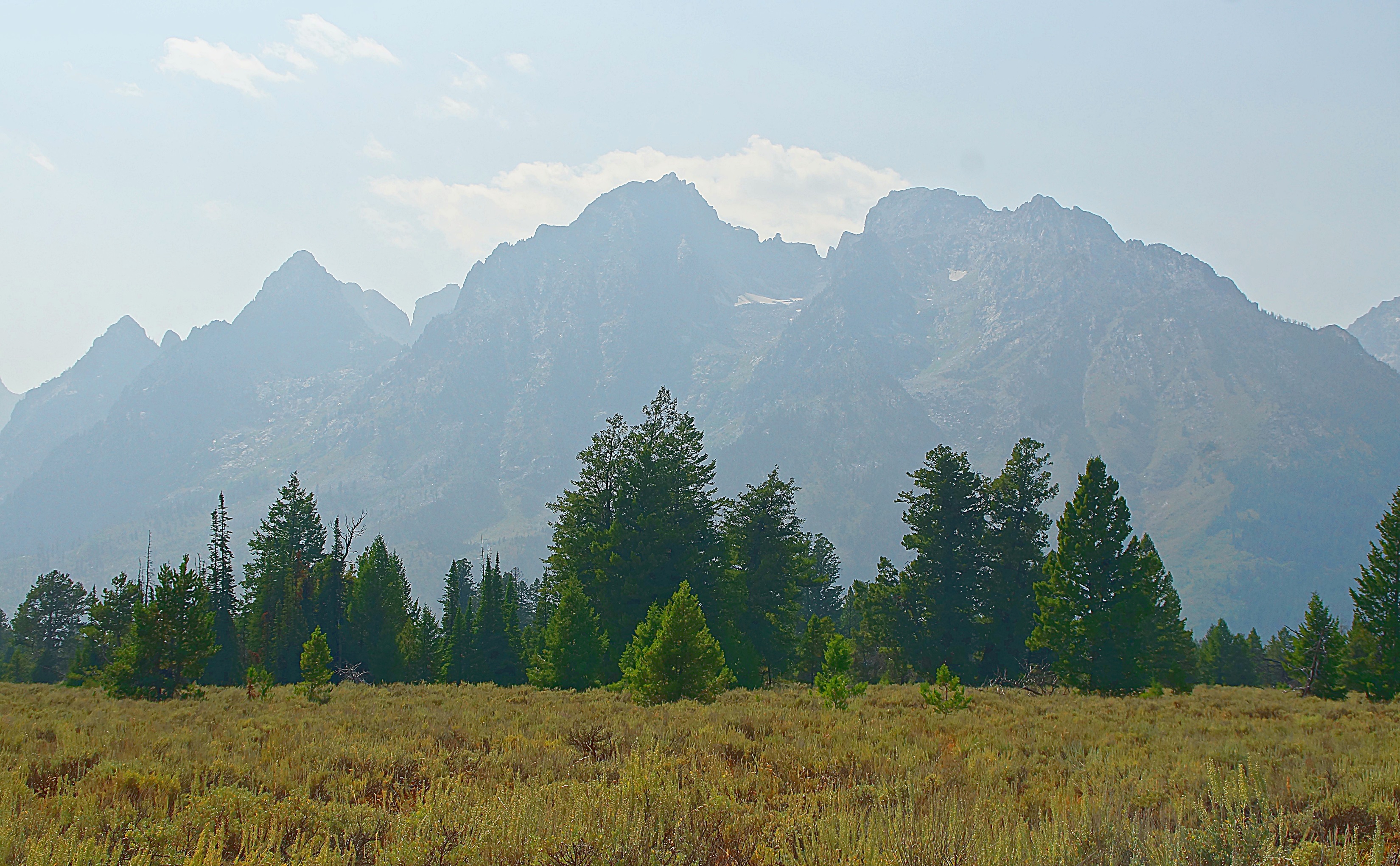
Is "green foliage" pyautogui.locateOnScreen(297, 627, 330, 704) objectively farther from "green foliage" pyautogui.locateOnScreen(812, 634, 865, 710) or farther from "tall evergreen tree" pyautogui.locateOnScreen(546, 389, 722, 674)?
"green foliage" pyautogui.locateOnScreen(812, 634, 865, 710)

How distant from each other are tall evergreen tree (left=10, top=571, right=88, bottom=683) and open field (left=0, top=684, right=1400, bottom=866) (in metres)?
70.9

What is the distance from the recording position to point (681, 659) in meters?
20.4

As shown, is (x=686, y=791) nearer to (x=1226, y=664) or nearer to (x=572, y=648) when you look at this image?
(x=572, y=648)

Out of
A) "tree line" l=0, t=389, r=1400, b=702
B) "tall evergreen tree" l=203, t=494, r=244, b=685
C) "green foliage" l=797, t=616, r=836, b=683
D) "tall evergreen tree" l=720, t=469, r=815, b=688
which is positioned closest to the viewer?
"tree line" l=0, t=389, r=1400, b=702

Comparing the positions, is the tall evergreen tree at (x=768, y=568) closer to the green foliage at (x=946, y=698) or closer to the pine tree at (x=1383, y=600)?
the green foliage at (x=946, y=698)

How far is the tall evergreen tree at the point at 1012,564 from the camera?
3875 centimetres

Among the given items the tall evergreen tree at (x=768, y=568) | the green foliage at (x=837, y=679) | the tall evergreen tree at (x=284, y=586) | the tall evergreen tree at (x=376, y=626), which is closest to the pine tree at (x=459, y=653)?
the tall evergreen tree at (x=376, y=626)

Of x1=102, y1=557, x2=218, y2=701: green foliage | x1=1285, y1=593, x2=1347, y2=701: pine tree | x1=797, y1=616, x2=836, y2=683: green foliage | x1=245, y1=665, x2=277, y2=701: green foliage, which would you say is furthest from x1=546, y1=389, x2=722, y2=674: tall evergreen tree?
x1=1285, y1=593, x2=1347, y2=701: pine tree

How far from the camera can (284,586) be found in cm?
4631

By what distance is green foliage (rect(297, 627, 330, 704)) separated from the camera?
23312 mm

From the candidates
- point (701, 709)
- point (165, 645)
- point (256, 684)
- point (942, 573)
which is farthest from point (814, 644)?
point (165, 645)

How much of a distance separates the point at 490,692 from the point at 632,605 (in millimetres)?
10620

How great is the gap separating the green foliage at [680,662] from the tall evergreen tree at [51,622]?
70094mm

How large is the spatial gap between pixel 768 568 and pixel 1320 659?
24698mm
